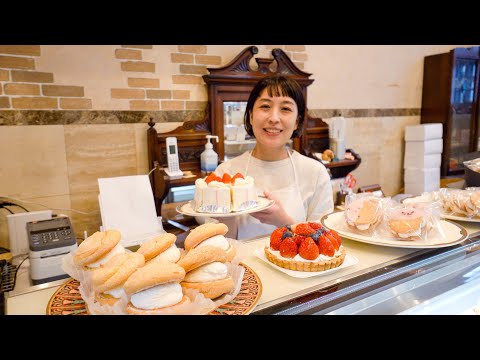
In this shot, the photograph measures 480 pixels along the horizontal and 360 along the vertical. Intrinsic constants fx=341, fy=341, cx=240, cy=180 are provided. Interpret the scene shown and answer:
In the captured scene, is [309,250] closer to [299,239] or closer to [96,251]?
[299,239]

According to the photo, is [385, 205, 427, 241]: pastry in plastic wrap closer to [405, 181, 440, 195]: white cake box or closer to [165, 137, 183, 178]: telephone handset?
[165, 137, 183, 178]: telephone handset

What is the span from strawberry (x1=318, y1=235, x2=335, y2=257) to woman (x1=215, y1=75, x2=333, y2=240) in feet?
2.12

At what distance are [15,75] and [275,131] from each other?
2.25m

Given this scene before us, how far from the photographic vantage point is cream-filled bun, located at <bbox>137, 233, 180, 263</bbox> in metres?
0.95

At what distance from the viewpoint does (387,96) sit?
4.98m

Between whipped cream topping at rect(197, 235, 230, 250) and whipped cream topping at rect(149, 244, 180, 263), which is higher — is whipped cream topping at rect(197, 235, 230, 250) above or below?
above

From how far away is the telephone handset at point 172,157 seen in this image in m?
3.21

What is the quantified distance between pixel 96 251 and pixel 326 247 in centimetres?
72

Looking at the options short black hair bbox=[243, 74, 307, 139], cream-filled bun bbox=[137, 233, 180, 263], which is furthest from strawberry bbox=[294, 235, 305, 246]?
short black hair bbox=[243, 74, 307, 139]

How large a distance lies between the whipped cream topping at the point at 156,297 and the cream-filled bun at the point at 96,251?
0.58 ft

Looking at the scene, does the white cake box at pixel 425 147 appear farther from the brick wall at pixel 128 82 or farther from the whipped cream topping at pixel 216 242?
the whipped cream topping at pixel 216 242

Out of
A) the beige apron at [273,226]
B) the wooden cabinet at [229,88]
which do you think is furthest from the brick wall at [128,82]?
the beige apron at [273,226]
